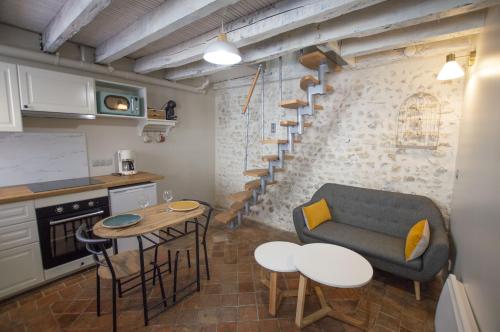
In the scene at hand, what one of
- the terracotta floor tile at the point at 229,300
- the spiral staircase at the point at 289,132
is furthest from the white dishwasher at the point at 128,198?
the terracotta floor tile at the point at 229,300

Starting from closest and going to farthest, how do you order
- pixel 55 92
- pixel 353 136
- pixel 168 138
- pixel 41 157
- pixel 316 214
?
pixel 55 92 → pixel 41 157 → pixel 316 214 → pixel 353 136 → pixel 168 138

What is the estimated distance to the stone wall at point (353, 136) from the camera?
8.29 feet

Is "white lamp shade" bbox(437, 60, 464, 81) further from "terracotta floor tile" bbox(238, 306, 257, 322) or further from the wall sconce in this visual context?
"terracotta floor tile" bbox(238, 306, 257, 322)

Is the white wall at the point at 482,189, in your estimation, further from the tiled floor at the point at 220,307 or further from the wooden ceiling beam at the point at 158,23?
the wooden ceiling beam at the point at 158,23

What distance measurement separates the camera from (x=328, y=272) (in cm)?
168

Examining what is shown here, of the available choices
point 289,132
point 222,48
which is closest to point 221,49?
point 222,48

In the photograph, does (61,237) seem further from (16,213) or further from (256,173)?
(256,173)

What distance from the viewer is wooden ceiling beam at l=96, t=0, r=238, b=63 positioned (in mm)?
1548

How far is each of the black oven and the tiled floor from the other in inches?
11.7

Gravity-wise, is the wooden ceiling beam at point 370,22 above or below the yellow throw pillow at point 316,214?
above

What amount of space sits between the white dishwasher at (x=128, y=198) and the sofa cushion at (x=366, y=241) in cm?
209

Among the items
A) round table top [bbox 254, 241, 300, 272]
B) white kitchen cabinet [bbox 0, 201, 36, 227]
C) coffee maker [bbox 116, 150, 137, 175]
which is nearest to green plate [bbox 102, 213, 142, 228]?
white kitchen cabinet [bbox 0, 201, 36, 227]

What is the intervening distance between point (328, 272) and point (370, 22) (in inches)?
80.9

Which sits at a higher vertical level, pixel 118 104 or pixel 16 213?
pixel 118 104
